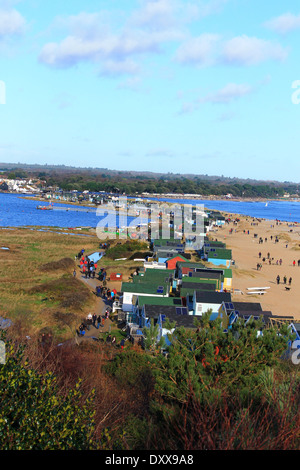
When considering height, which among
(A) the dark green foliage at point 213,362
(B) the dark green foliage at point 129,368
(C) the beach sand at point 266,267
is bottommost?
(C) the beach sand at point 266,267

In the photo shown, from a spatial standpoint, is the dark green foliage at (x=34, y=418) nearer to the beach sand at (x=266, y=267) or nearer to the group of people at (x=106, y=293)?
the beach sand at (x=266, y=267)

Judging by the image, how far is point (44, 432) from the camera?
7.39 m

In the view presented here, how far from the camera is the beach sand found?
32.8 meters

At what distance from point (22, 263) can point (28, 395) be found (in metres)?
37.5

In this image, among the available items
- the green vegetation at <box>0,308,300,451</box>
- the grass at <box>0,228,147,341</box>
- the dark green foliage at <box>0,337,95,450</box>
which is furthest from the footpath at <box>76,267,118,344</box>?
the dark green foliage at <box>0,337,95,450</box>

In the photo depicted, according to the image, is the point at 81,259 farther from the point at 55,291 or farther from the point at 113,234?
the point at 113,234

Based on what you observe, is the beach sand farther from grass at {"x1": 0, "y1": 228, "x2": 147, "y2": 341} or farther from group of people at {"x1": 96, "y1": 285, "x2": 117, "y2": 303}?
grass at {"x1": 0, "y1": 228, "x2": 147, "y2": 341}

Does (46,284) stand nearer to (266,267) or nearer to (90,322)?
(90,322)

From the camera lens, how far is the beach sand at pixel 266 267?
107 ft

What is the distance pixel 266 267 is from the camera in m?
47.9

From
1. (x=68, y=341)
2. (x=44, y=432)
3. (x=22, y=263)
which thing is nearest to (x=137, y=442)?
(x=44, y=432)

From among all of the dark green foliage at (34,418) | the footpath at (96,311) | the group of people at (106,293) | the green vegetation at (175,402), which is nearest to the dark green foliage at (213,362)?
the green vegetation at (175,402)

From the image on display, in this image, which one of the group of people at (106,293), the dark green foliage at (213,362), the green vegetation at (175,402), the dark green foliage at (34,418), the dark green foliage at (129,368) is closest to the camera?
the green vegetation at (175,402)

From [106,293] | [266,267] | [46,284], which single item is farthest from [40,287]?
[266,267]
